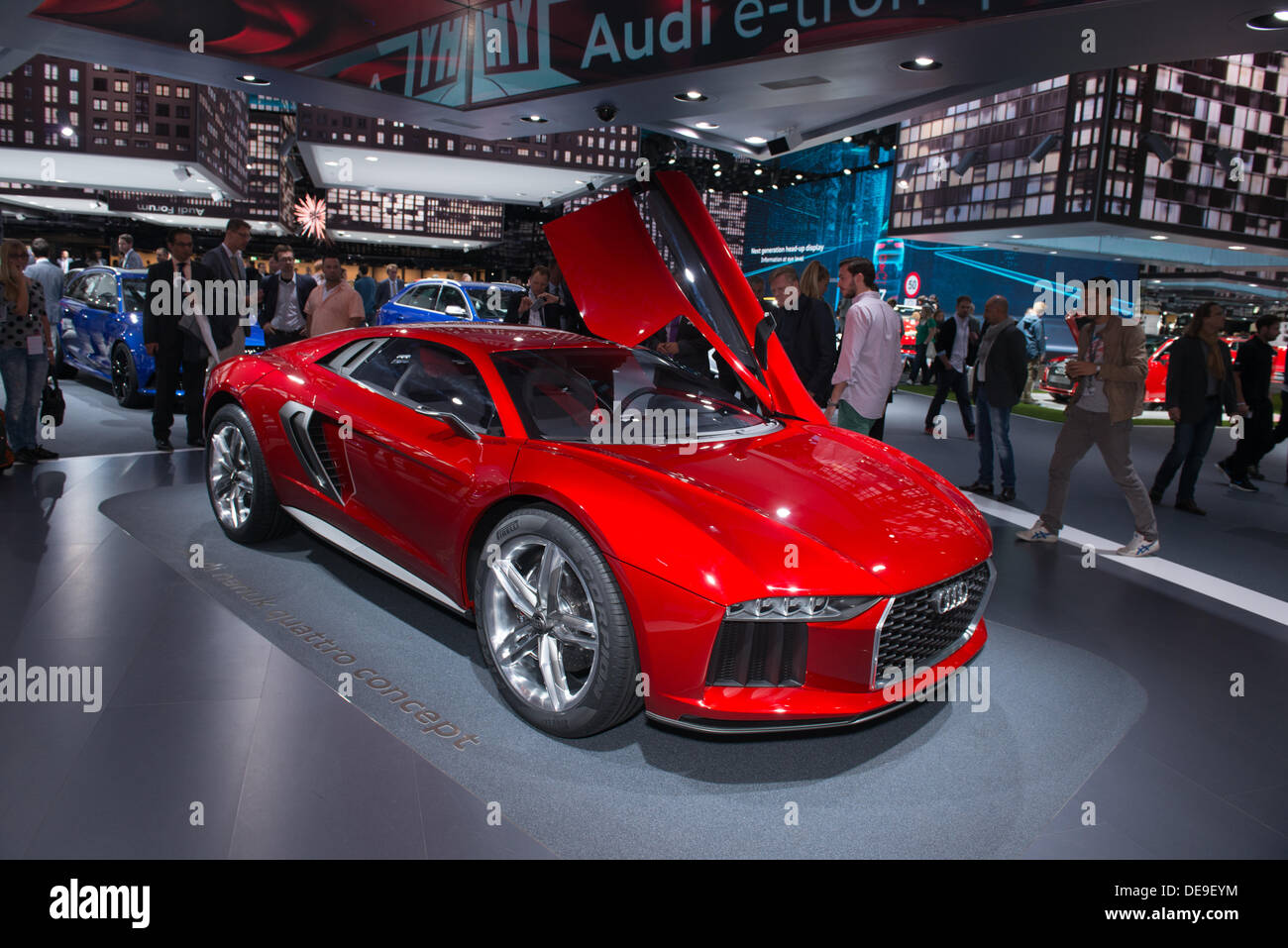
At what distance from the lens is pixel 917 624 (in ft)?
8.59

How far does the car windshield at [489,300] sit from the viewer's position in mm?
11672

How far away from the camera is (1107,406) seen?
193 inches

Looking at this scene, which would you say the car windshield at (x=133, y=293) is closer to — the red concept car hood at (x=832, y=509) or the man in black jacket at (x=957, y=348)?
the red concept car hood at (x=832, y=509)

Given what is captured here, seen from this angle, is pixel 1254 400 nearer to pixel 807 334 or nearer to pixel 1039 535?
pixel 1039 535

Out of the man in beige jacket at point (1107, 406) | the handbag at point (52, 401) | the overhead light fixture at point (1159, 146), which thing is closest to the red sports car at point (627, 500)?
the man in beige jacket at point (1107, 406)

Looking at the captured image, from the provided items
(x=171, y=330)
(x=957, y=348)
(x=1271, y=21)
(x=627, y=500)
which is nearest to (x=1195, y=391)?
(x=1271, y=21)

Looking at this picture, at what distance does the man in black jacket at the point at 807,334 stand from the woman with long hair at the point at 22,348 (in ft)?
16.9

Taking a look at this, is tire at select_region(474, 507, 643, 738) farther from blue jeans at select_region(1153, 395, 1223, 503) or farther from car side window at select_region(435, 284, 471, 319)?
car side window at select_region(435, 284, 471, 319)

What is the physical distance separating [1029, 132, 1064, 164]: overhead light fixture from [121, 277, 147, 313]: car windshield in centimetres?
1671

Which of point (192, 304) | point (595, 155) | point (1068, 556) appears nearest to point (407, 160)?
point (595, 155)

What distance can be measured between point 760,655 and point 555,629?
700mm

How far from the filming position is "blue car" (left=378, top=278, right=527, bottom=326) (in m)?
11.6
